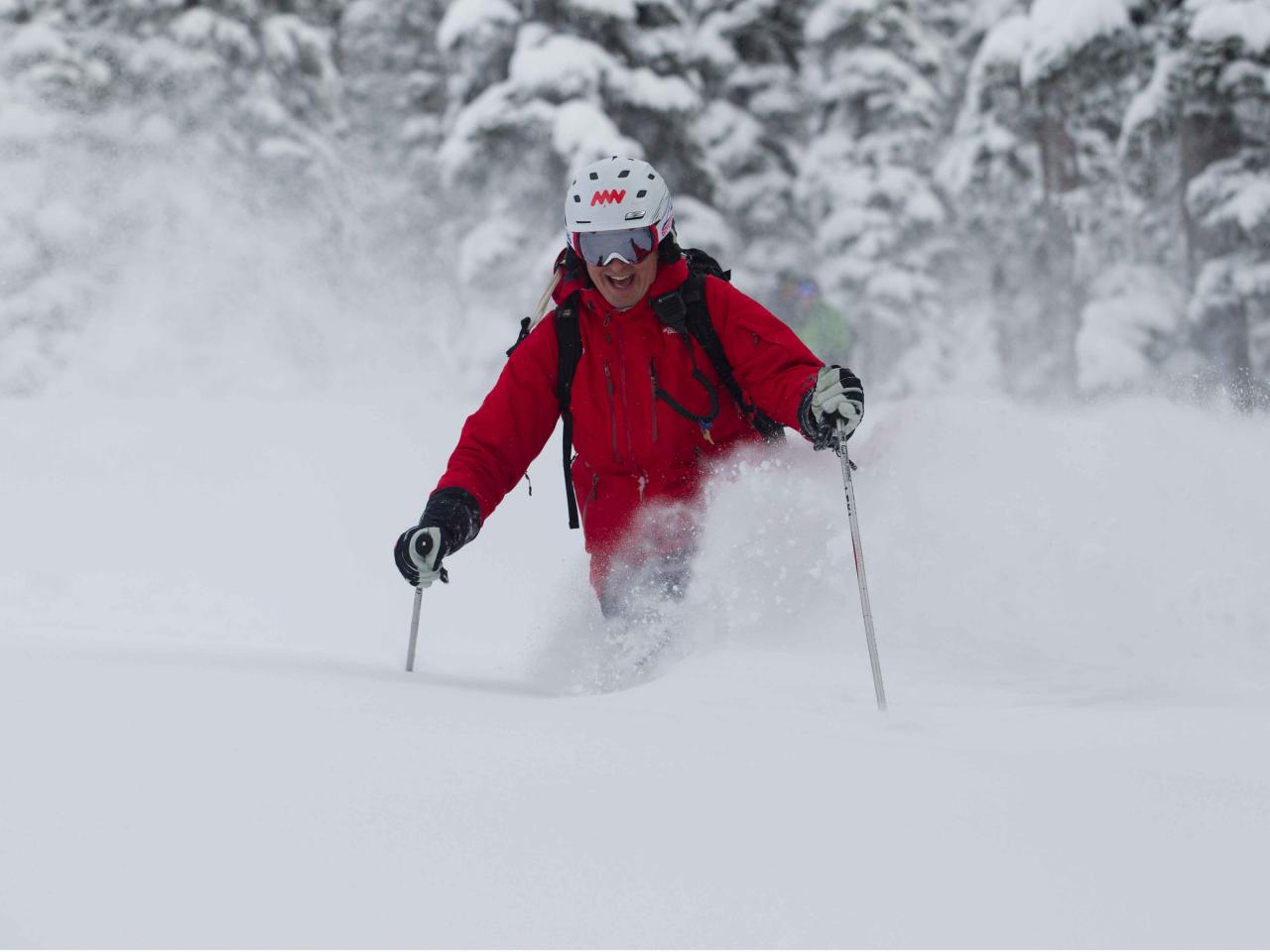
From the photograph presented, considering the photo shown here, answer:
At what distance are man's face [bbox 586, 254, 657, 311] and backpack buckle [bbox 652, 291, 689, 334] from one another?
0.08 m

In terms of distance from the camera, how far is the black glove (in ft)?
15.4

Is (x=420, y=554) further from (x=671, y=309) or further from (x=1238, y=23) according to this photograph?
(x=1238, y=23)

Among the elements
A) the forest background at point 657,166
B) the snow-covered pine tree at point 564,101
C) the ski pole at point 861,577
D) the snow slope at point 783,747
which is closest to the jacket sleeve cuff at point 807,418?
the ski pole at point 861,577

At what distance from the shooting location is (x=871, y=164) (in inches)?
959

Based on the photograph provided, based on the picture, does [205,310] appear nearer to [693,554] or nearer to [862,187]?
[862,187]

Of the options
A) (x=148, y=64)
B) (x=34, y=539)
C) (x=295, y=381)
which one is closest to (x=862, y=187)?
(x=295, y=381)

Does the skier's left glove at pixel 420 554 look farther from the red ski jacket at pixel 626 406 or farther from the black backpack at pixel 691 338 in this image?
the black backpack at pixel 691 338

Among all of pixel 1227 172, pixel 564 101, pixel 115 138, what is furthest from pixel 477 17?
pixel 1227 172

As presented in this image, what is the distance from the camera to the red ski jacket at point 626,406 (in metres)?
4.99

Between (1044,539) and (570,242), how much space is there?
7.23 feet

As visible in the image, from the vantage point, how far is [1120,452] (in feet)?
19.0

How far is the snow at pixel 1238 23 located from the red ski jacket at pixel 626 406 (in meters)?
11.1

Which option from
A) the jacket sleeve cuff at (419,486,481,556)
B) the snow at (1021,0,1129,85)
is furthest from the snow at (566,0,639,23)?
the jacket sleeve cuff at (419,486,481,556)

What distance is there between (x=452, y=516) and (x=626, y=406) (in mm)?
830
